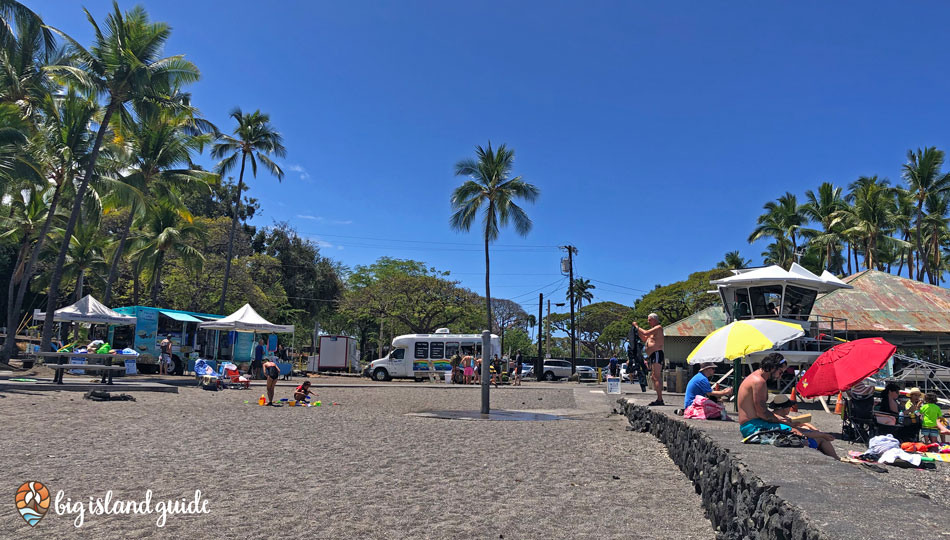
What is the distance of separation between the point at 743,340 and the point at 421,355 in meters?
20.0

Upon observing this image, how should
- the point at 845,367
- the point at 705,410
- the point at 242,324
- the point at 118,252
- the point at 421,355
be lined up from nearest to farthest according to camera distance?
the point at 845,367 → the point at 705,410 → the point at 242,324 → the point at 118,252 → the point at 421,355

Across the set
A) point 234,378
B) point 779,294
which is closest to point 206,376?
point 234,378

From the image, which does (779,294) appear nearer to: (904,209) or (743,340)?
(743,340)

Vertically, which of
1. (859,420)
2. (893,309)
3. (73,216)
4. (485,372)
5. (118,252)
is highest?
(73,216)

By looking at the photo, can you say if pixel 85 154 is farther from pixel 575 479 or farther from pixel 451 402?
pixel 575 479

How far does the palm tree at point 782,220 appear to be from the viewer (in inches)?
1687

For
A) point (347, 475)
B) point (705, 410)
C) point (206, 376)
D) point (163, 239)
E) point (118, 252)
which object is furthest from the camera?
point (163, 239)

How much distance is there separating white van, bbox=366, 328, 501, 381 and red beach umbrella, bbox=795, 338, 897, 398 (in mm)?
20268

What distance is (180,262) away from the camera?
35.9 m

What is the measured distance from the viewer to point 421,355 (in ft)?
94.0

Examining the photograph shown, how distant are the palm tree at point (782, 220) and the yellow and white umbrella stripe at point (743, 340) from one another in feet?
115

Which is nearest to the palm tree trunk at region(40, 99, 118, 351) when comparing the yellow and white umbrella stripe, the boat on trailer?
the yellow and white umbrella stripe

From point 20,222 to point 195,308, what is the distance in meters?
10.7

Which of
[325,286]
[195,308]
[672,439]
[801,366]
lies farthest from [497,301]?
[672,439]
